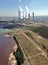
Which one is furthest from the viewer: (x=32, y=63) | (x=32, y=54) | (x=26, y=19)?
(x=26, y=19)

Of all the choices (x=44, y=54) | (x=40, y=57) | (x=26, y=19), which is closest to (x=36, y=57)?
(x=40, y=57)

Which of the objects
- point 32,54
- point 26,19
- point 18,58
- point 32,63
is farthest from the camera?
point 26,19

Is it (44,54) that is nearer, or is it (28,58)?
(28,58)

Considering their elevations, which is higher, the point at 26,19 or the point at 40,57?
the point at 40,57

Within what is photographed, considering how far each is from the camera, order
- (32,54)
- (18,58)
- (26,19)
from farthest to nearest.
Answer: (26,19), (32,54), (18,58)

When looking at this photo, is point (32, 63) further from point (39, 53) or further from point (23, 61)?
point (39, 53)

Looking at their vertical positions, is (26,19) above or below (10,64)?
below

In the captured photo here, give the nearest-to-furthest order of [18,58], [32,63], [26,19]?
1. [32,63]
2. [18,58]
3. [26,19]

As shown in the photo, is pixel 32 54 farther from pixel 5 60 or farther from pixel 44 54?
pixel 5 60

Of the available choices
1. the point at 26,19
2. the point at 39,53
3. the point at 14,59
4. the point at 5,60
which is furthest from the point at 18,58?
the point at 26,19
